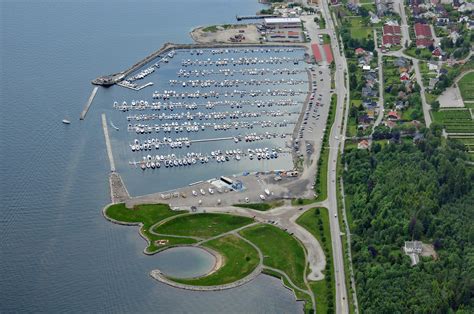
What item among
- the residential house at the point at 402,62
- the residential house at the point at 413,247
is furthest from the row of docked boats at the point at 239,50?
the residential house at the point at 413,247

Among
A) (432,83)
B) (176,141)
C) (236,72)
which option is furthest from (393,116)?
(176,141)

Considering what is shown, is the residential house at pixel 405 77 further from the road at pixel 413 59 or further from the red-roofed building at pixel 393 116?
the red-roofed building at pixel 393 116

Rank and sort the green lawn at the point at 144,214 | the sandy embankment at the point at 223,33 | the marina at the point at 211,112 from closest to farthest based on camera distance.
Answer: the green lawn at the point at 144,214 → the marina at the point at 211,112 → the sandy embankment at the point at 223,33

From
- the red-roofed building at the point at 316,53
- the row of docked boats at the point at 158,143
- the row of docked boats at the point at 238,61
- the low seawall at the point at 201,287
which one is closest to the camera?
the low seawall at the point at 201,287

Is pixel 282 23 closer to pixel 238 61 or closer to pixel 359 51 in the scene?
pixel 238 61

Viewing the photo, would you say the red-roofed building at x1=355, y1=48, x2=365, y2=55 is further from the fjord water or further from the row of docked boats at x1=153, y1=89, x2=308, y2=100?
the fjord water

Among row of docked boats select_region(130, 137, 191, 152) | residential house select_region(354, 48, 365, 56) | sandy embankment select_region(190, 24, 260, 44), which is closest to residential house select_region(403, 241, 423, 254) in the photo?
row of docked boats select_region(130, 137, 191, 152)

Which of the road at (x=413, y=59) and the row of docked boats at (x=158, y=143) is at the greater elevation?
the road at (x=413, y=59)
